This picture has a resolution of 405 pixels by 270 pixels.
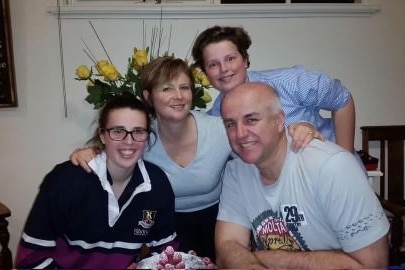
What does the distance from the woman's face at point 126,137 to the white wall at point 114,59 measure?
4.41 feet

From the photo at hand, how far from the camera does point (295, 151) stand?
1.38m

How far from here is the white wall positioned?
269cm

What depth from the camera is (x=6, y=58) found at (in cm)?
257

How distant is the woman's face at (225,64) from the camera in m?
1.73

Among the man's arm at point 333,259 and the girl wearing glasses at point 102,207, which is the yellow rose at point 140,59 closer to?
the girl wearing glasses at point 102,207

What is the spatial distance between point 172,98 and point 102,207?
471 mm

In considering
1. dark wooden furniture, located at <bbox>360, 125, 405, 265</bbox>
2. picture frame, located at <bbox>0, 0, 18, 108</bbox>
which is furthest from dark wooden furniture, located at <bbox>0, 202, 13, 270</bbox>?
dark wooden furniture, located at <bbox>360, 125, 405, 265</bbox>

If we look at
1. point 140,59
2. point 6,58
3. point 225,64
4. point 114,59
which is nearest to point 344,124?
point 225,64

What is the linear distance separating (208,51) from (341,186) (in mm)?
796

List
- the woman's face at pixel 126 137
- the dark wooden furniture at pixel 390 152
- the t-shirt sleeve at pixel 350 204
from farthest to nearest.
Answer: the dark wooden furniture at pixel 390 152 < the woman's face at pixel 126 137 < the t-shirt sleeve at pixel 350 204

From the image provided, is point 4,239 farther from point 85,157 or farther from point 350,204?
point 350,204

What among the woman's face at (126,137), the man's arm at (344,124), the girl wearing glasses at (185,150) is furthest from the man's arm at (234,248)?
the man's arm at (344,124)

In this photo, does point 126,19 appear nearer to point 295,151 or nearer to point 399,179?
point 295,151

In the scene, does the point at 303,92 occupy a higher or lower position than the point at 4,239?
higher
